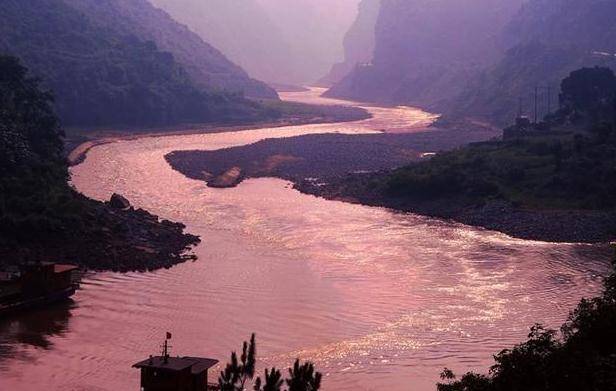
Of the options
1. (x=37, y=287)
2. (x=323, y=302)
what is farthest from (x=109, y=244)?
(x=323, y=302)

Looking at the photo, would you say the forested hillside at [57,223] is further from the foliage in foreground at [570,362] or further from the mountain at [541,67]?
the mountain at [541,67]

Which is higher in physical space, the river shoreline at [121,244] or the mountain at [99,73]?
the mountain at [99,73]

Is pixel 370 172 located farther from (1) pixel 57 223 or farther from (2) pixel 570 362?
(2) pixel 570 362

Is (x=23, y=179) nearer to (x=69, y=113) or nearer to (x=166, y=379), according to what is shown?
(x=166, y=379)

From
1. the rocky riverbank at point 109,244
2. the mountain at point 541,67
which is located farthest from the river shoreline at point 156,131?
the rocky riverbank at point 109,244

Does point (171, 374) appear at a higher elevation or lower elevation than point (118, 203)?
lower

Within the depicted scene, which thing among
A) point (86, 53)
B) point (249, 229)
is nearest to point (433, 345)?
point (249, 229)

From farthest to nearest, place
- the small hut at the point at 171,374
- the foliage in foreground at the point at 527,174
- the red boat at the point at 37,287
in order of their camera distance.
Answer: the foliage in foreground at the point at 527,174 < the red boat at the point at 37,287 < the small hut at the point at 171,374
